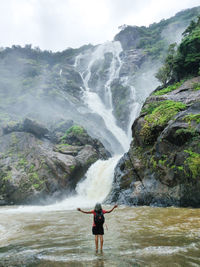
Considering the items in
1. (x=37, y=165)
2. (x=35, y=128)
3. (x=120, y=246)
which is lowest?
(x=120, y=246)

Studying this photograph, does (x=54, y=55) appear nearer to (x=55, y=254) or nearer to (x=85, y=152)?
(x=85, y=152)

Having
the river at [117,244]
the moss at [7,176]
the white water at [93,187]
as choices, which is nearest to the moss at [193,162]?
the river at [117,244]

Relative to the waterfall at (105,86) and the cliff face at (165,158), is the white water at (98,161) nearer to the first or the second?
the waterfall at (105,86)

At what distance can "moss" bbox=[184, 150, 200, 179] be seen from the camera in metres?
10.1

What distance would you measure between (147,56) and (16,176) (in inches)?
1948

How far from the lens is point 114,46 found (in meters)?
72.9

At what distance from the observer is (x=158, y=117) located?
13.6m

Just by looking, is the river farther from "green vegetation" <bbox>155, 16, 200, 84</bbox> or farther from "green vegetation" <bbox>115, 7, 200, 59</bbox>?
"green vegetation" <bbox>115, 7, 200, 59</bbox>

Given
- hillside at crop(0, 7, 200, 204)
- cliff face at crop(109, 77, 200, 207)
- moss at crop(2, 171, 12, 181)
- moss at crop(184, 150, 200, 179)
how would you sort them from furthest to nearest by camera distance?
hillside at crop(0, 7, 200, 204)
moss at crop(2, 171, 12, 181)
cliff face at crop(109, 77, 200, 207)
moss at crop(184, 150, 200, 179)

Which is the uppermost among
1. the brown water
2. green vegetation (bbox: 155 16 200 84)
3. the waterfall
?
the waterfall

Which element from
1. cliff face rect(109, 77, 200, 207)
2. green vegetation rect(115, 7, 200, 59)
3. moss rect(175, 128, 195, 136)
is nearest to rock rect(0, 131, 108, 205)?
cliff face rect(109, 77, 200, 207)

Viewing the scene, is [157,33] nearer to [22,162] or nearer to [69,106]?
[69,106]

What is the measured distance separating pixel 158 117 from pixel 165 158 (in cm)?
304

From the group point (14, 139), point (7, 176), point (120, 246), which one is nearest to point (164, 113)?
point (120, 246)
